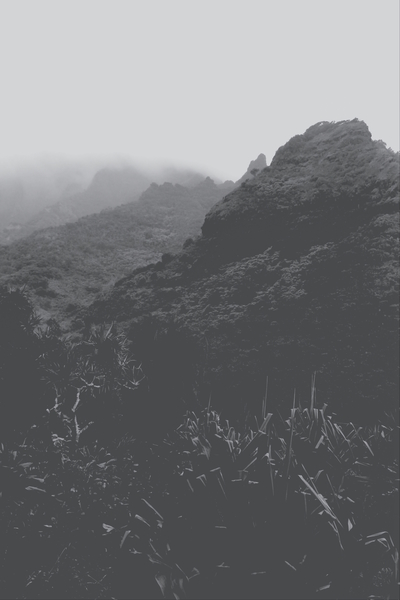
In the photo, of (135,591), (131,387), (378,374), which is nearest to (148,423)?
(131,387)

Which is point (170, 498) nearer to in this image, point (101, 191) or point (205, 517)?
point (205, 517)

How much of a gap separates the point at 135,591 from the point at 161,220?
28.9 m

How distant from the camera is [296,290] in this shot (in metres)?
5.63

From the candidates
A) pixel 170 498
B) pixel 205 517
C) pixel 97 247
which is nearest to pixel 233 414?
pixel 170 498

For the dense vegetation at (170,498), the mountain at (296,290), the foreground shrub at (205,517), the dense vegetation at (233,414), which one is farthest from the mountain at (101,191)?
the foreground shrub at (205,517)

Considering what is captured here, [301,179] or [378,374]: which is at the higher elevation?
[301,179]

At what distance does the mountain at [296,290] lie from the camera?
15.8 ft

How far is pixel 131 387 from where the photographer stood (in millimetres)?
4934

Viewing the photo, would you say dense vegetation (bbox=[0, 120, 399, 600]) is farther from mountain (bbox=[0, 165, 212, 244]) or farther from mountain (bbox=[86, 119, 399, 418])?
mountain (bbox=[0, 165, 212, 244])

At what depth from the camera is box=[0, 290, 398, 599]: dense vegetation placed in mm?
2943

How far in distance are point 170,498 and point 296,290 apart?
3.43 meters

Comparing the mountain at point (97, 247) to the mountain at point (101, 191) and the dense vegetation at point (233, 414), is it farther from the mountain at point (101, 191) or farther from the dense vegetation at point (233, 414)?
the mountain at point (101, 191)

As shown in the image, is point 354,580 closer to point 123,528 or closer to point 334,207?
point 123,528

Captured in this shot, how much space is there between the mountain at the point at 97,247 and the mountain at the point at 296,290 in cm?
361
